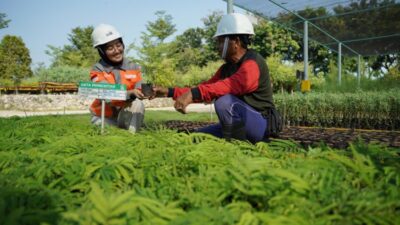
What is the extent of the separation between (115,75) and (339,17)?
10.3 metres

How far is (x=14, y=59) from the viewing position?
36125 millimetres

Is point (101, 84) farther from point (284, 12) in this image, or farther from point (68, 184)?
point (284, 12)

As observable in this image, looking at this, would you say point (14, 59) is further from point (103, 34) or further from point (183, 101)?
point (183, 101)

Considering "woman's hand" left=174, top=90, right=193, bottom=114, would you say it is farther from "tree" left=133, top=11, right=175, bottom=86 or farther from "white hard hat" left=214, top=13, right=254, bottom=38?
"tree" left=133, top=11, right=175, bottom=86

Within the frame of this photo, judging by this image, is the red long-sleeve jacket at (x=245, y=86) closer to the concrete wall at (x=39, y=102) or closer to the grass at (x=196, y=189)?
the grass at (x=196, y=189)

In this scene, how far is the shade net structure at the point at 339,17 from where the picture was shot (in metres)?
11.0

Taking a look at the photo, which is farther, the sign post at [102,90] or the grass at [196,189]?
the sign post at [102,90]

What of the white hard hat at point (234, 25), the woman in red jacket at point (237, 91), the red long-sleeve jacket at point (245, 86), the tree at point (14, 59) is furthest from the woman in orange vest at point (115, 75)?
the tree at point (14, 59)

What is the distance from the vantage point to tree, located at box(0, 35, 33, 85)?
33.8 meters

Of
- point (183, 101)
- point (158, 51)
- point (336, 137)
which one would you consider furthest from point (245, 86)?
point (158, 51)

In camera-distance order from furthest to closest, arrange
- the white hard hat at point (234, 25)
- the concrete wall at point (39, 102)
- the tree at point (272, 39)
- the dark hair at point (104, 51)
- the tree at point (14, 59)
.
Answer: the tree at point (272, 39) < the tree at point (14, 59) < the concrete wall at point (39, 102) < the dark hair at point (104, 51) < the white hard hat at point (234, 25)

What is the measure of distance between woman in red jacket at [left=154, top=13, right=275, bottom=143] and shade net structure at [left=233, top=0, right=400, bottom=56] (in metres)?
8.02

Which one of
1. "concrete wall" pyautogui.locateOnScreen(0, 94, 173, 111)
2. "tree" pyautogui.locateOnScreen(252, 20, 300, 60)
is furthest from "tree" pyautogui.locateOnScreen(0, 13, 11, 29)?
"tree" pyautogui.locateOnScreen(252, 20, 300, 60)

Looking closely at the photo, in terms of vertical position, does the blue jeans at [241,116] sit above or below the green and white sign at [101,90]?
below
